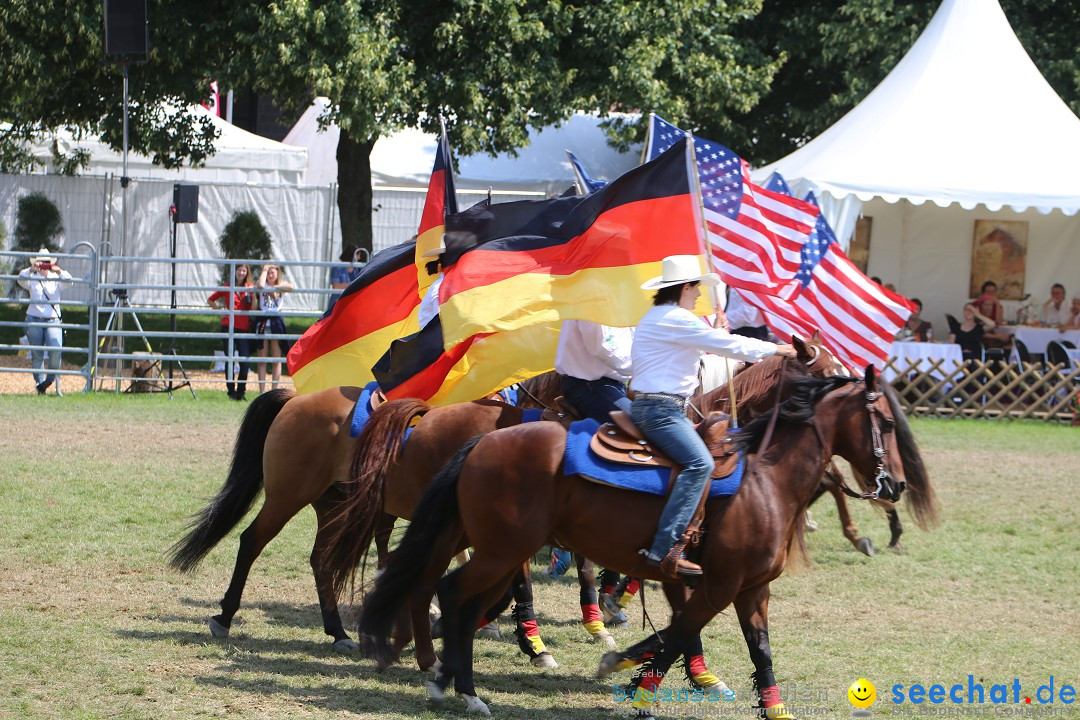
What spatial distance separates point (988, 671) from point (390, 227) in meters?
21.4

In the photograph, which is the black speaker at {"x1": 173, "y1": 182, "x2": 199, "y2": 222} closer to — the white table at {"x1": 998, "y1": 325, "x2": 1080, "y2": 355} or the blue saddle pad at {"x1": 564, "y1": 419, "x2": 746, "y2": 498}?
the white table at {"x1": 998, "y1": 325, "x2": 1080, "y2": 355}

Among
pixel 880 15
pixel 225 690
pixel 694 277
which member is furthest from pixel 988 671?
pixel 880 15

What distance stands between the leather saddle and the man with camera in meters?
13.2

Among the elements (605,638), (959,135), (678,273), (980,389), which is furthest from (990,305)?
(678,273)

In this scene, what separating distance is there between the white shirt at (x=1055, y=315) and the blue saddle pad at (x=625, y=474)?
16338mm

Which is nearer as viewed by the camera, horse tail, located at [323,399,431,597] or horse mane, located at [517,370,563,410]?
horse tail, located at [323,399,431,597]

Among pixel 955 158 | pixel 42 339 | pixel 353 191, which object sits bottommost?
pixel 42 339

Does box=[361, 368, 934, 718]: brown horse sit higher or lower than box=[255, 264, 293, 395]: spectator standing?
lower

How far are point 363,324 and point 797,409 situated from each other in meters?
3.48

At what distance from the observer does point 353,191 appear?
22484mm

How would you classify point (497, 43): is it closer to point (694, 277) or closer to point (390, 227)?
point (390, 227)

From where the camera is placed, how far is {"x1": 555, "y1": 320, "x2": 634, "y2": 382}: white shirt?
7398mm

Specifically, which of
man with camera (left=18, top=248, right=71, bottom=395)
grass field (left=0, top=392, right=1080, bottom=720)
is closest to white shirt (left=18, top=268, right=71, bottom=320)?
man with camera (left=18, top=248, right=71, bottom=395)

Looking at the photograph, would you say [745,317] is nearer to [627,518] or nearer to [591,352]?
[591,352]
